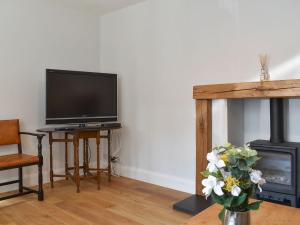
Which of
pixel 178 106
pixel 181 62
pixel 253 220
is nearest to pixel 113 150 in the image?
pixel 178 106

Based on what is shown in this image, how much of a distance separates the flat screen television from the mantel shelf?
1.40 meters

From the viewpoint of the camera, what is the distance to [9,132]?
3.19 meters

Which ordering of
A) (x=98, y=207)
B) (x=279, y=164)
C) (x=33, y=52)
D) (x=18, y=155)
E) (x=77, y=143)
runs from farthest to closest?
(x=33, y=52) < (x=77, y=143) < (x=18, y=155) < (x=98, y=207) < (x=279, y=164)

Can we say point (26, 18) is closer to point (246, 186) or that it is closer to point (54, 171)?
point (54, 171)

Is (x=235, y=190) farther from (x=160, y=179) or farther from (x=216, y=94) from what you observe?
(x=160, y=179)

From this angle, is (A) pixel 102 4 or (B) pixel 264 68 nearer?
(B) pixel 264 68

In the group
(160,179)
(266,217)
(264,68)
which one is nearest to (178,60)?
(264,68)

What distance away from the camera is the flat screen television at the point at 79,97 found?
3367mm

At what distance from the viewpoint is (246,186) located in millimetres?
1186

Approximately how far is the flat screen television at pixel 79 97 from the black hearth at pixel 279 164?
6.46ft

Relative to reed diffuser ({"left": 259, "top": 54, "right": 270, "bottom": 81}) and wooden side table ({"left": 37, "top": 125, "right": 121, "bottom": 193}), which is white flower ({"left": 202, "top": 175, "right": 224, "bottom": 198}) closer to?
reed diffuser ({"left": 259, "top": 54, "right": 270, "bottom": 81})

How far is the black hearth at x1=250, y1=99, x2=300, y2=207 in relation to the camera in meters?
2.44

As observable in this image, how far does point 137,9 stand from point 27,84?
68.3 inches

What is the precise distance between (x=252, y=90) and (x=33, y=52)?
8.71 ft
